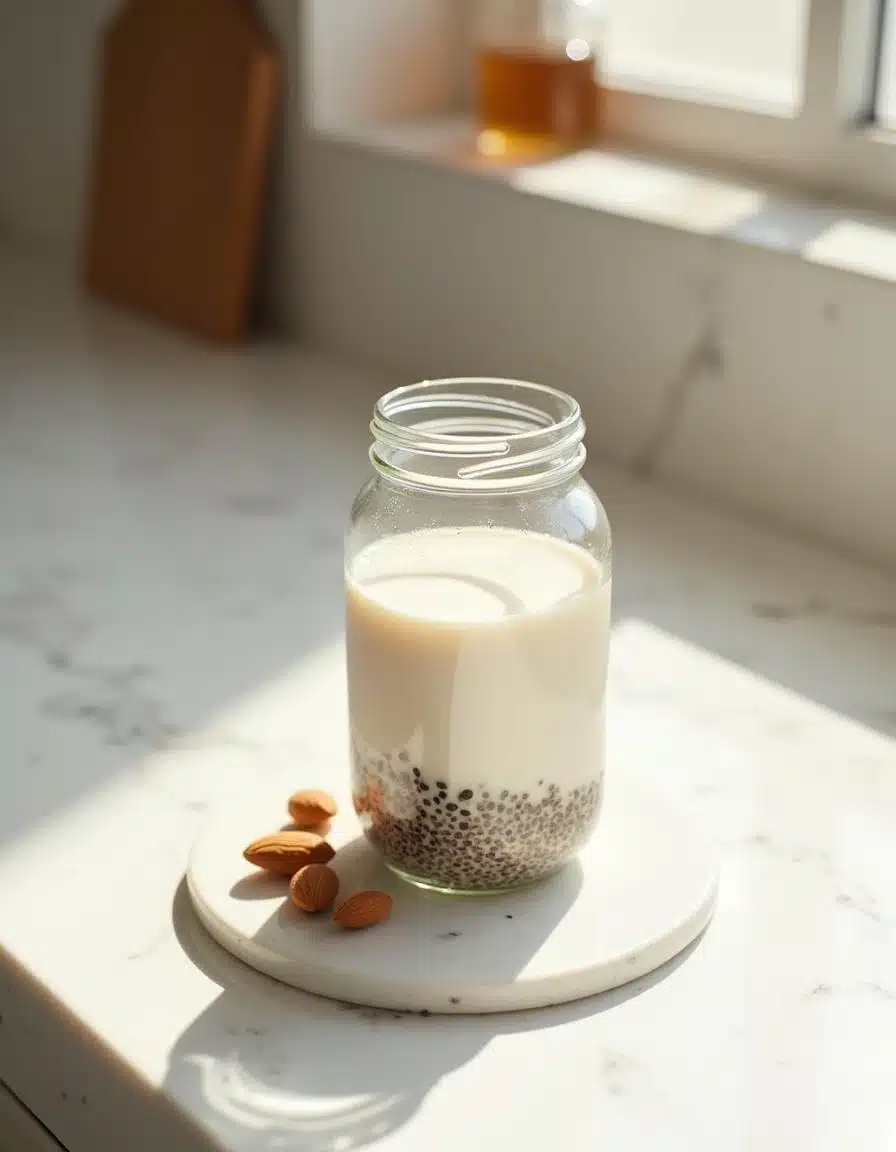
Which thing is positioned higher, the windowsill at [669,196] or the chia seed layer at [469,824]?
the windowsill at [669,196]

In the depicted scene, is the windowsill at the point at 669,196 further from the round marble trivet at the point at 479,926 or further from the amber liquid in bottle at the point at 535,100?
the round marble trivet at the point at 479,926

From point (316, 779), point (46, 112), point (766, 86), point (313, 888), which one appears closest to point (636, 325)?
point (766, 86)

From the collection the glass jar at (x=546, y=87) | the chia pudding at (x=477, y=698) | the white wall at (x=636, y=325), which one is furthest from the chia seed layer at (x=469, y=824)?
the glass jar at (x=546, y=87)

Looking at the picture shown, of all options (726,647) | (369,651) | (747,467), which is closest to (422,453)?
(369,651)

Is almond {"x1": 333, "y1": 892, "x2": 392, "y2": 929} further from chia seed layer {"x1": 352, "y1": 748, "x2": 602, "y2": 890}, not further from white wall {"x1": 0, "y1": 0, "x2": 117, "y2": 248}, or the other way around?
white wall {"x1": 0, "y1": 0, "x2": 117, "y2": 248}

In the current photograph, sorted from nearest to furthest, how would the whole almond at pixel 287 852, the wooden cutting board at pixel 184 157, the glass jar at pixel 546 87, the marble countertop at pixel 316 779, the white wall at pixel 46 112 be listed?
the marble countertop at pixel 316 779
the whole almond at pixel 287 852
the glass jar at pixel 546 87
the wooden cutting board at pixel 184 157
the white wall at pixel 46 112

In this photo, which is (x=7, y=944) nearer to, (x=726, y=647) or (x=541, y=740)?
(x=541, y=740)

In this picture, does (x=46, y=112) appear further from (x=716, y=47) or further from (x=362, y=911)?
(x=362, y=911)
